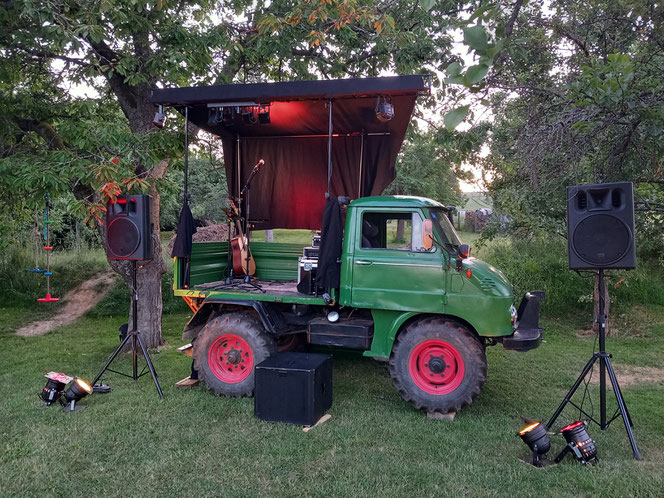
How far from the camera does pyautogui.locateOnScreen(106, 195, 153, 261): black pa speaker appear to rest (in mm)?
5684

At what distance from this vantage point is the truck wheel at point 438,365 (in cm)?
495

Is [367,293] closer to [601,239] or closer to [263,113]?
[601,239]

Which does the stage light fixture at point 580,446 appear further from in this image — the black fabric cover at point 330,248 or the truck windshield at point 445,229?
the black fabric cover at point 330,248

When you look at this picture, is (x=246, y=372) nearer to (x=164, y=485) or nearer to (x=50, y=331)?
(x=164, y=485)

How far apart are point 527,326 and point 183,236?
3937 millimetres

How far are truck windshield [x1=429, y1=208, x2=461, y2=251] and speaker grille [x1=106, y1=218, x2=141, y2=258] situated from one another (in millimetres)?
3354

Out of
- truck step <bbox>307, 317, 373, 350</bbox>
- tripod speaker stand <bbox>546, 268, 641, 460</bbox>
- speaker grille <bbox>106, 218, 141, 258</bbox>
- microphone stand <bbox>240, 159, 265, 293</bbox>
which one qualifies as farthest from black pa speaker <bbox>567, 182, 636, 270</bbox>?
speaker grille <bbox>106, 218, 141, 258</bbox>

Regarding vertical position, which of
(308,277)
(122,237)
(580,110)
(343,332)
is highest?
(580,110)

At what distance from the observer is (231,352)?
5.62 meters

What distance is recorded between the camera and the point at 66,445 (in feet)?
13.9

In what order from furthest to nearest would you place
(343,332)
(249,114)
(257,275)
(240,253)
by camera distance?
(257,275) < (240,253) < (249,114) < (343,332)

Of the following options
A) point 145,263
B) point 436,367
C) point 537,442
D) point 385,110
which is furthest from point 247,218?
point 537,442

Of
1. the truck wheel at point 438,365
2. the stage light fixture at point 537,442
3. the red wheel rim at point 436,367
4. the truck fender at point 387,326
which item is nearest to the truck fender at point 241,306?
the truck fender at point 387,326

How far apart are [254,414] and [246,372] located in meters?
0.71
